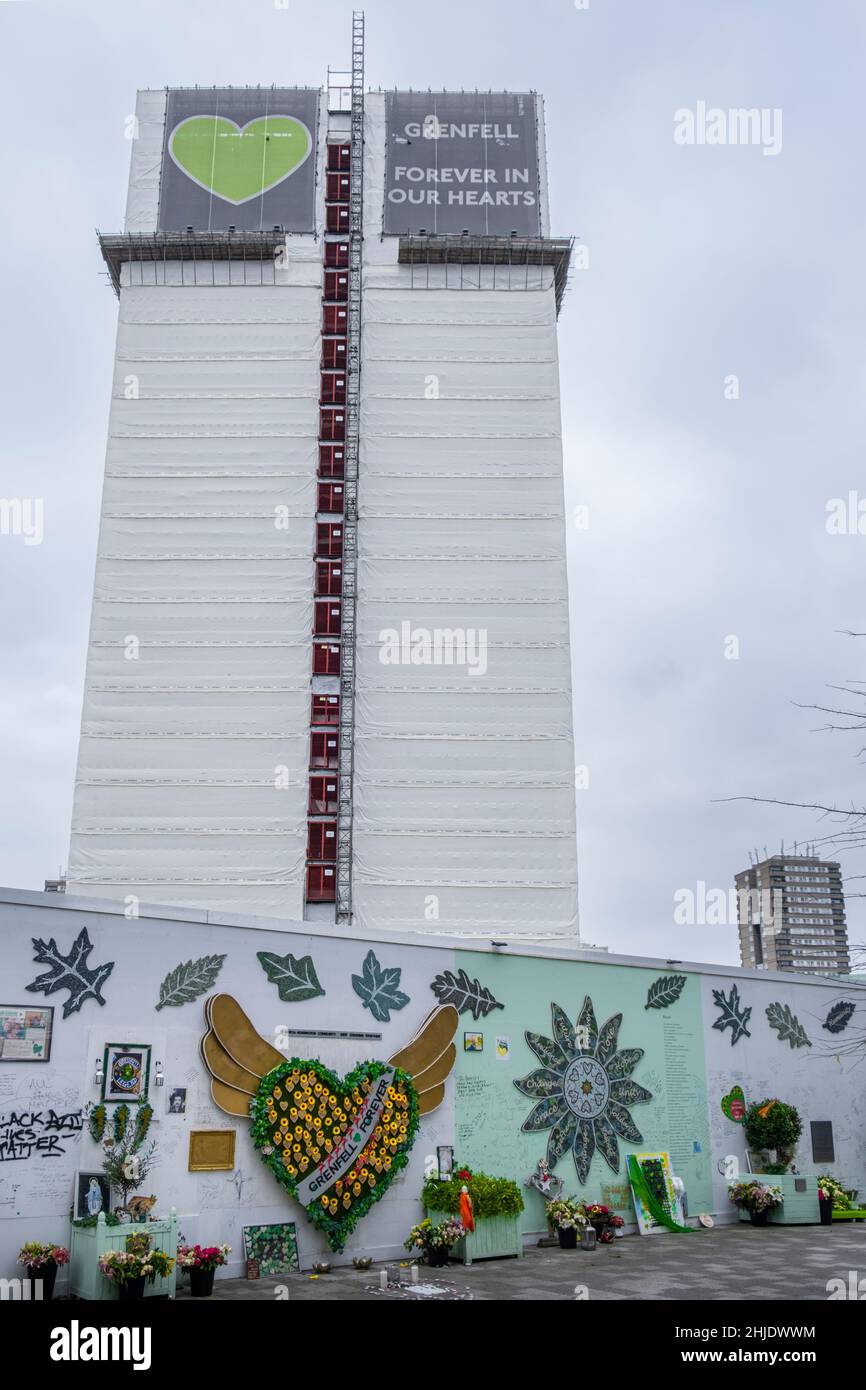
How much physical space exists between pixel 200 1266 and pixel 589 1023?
947 cm

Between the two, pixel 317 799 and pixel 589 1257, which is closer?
pixel 589 1257

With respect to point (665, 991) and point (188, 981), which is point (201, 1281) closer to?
point (188, 981)

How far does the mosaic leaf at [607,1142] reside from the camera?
22.1 metres

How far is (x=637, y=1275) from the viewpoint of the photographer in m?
17.2

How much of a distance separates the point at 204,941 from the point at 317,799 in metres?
25.3

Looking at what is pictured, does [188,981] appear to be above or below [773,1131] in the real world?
above

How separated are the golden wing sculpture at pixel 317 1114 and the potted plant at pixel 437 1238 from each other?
0.86m

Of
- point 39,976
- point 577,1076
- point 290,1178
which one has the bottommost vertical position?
point 290,1178

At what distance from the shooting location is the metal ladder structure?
140 ft

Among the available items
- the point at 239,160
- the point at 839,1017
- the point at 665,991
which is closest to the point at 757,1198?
the point at 665,991

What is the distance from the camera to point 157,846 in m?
42.0
